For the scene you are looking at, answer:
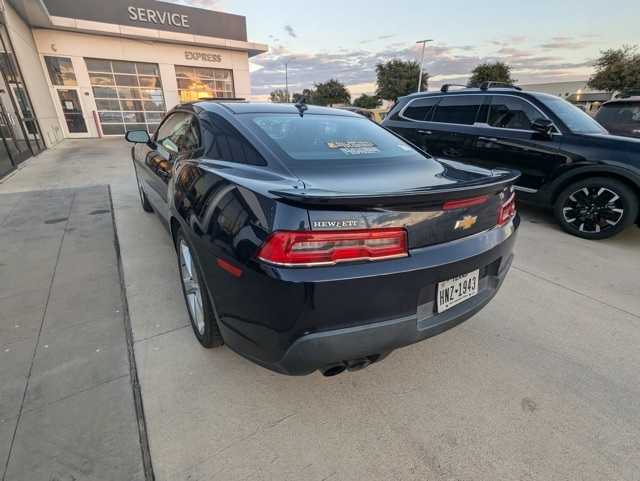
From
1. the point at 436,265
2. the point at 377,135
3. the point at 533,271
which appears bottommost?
the point at 533,271

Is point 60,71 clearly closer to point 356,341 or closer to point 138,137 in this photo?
point 138,137

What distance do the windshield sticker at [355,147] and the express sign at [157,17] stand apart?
750 inches

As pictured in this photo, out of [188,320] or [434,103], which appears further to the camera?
[434,103]

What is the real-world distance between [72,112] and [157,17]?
20.6 feet

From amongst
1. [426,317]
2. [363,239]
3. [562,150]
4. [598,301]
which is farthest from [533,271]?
[363,239]

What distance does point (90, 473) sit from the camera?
1390 mm

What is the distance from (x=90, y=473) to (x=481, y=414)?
6.03 ft

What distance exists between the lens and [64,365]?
6.49 feet

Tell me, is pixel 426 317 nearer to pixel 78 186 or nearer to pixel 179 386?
pixel 179 386

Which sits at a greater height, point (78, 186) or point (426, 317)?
point (426, 317)

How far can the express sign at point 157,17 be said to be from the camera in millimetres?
15717

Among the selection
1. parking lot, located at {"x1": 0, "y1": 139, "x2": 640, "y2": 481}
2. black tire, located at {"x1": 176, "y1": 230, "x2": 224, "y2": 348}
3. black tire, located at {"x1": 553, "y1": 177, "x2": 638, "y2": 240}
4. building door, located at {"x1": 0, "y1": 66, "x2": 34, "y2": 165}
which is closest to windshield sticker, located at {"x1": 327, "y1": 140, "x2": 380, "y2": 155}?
black tire, located at {"x1": 176, "y1": 230, "x2": 224, "y2": 348}

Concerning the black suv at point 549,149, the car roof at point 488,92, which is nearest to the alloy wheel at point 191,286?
the black suv at point 549,149

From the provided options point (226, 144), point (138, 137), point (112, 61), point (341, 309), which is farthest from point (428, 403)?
point (112, 61)
